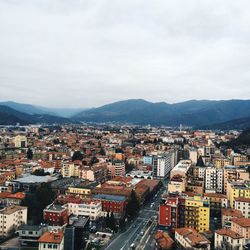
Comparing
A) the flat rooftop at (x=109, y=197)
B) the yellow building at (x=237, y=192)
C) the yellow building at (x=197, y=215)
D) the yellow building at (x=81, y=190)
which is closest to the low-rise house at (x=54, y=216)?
the flat rooftop at (x=109, y=197)

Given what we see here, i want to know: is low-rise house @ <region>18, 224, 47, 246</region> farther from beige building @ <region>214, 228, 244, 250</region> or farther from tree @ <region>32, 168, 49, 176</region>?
tree @ <region>32, 168, 49, 176</region>

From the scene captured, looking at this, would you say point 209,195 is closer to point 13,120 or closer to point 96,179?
point 96,179

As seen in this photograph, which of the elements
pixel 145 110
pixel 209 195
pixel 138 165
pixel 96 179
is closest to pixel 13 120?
pixel 138 165

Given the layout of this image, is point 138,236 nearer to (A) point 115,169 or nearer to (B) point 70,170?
(B) point 70,170

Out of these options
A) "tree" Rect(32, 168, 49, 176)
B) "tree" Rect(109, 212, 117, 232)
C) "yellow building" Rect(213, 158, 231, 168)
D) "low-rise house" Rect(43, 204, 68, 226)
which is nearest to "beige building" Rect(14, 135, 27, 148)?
"tree" Rect(32, 168, 49, 176)

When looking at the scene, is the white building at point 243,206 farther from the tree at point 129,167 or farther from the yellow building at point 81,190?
the tree at point 129,167

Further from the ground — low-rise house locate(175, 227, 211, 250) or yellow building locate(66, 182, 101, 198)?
yellow building locate(66, 182, 101, 198)
